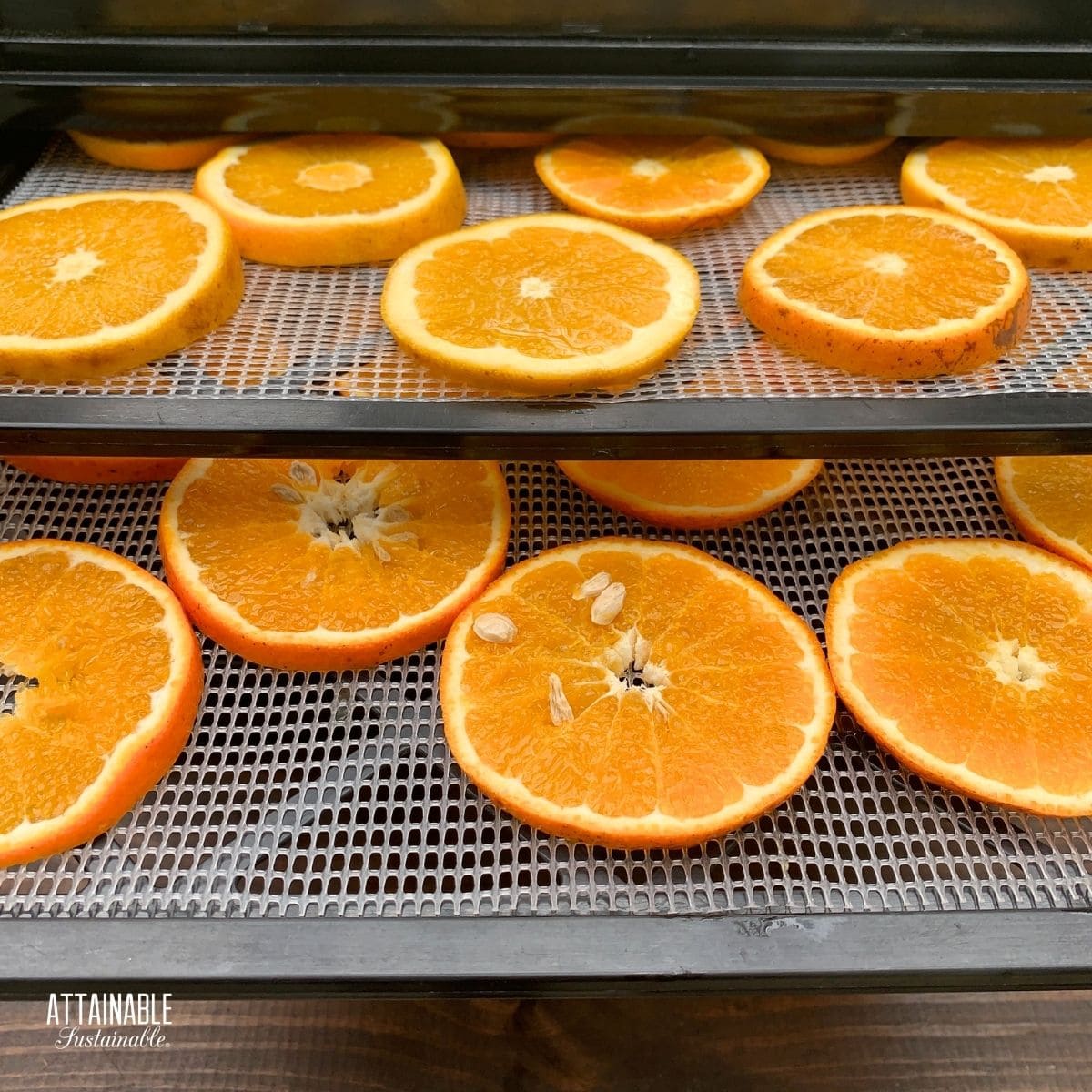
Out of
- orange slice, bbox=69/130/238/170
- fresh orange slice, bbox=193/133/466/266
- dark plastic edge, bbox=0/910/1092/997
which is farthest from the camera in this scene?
orange slice, bbox=69/130/238/170

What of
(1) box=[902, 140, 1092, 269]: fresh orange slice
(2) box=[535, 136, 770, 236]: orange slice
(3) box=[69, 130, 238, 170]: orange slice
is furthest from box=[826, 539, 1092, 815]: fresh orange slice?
(3) box=[69, 130, 238, 170]: orange slice

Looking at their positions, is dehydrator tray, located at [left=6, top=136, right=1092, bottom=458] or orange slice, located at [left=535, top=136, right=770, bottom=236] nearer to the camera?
dehydrator tray, located at [left=6, top=136, right=1092, bottom=458]

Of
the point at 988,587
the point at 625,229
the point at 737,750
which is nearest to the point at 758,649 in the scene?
the point at 737,750

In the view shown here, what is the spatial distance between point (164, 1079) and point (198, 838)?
56 centimetres

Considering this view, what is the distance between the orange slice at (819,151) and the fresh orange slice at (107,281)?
0.79 m

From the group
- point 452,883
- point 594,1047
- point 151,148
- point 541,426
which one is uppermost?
point 151,148

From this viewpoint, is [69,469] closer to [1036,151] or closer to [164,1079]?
[164,1079]

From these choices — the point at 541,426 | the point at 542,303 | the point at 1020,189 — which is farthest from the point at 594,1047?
the point at 1020,189

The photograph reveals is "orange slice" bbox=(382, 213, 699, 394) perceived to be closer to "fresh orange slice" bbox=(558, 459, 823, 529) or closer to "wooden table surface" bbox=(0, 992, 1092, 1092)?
"fresh orange slice" bbox=(558, 459, 823, 529)

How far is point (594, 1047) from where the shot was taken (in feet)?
4.36

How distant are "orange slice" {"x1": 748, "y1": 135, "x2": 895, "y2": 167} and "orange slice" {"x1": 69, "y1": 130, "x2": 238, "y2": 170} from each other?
2.63 feet

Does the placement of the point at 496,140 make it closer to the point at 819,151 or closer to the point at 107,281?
the point at 819,151

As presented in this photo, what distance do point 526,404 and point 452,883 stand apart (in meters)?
0.51

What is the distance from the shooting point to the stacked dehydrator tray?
2.92 feet
